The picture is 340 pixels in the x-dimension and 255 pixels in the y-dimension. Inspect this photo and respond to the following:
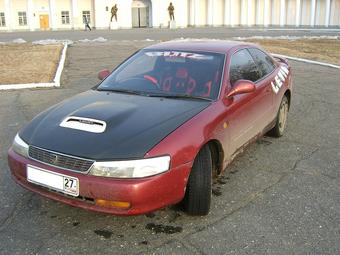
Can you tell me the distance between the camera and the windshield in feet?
14.2

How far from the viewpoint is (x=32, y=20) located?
177 ft

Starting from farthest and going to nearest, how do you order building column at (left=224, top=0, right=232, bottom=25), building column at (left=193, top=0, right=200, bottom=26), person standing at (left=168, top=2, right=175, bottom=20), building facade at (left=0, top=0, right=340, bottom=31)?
building column at (left=224, top=0, right=232, bottom=25) < building column at (left=193, top=0, right=200, bottom=26) < person standing at (left=168, top=2, right=175, bottom=20) < building facade at (left=0, top=0, right=340, bottom=31)

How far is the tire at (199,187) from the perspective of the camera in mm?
3611

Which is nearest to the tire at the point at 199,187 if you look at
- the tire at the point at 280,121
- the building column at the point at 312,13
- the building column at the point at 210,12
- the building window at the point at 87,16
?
the tire at the point at 280,121

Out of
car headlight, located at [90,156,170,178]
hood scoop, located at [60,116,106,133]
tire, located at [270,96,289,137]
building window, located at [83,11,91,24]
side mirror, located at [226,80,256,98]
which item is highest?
building window, located at [83,11,91,24]

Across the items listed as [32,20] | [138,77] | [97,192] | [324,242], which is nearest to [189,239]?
[97,192]

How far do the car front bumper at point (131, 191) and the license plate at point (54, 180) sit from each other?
32 mm

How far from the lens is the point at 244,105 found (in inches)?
179

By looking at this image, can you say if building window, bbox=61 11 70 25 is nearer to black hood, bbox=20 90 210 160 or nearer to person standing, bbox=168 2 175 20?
person standing, bbox=168 2 175 20

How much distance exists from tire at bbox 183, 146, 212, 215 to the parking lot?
11 centimetres

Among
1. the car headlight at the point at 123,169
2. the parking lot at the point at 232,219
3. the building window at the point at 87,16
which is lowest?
the parking lot at the point at 232,219

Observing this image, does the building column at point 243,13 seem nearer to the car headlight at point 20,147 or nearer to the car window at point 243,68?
the car window at point 243,68

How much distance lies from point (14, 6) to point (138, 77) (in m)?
54.5

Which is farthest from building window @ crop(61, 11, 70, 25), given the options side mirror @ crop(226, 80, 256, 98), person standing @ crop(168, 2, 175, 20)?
side mirror @ crop(226, 80, 256, 98)
